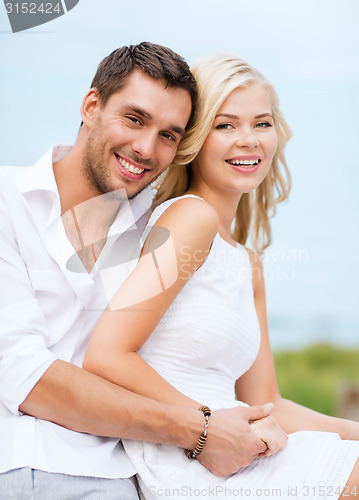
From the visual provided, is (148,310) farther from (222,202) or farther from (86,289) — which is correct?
(222,202)

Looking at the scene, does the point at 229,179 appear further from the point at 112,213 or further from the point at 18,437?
the point at 18,437

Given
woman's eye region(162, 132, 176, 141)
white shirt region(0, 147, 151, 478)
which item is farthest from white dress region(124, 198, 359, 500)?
woman's eye region(162, 132, 176, 141)

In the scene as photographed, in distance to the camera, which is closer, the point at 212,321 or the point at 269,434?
the point at 269,434

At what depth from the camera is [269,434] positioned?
5.20ft

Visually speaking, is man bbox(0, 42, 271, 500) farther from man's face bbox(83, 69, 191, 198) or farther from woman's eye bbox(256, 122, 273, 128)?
woman's eye bbox(256, 122, 273, 128)

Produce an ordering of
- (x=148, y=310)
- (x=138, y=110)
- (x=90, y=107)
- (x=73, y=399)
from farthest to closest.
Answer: (x=90, y=107) < (x=138, y=110) < (x=148, y=310) < (x=73, y=399)

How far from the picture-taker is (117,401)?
1.47 m

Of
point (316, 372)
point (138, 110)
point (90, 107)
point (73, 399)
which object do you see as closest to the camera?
point (73, 399)

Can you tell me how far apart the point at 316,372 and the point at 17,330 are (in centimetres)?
1392

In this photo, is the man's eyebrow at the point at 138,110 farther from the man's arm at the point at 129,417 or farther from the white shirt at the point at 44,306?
the man's arm at the point at 129,417

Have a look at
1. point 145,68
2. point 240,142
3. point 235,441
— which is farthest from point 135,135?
point 235,441

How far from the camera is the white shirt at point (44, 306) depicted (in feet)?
4.77

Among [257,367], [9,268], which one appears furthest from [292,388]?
[9,268]

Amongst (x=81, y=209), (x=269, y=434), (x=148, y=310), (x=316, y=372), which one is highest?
(x=81, y=209)
